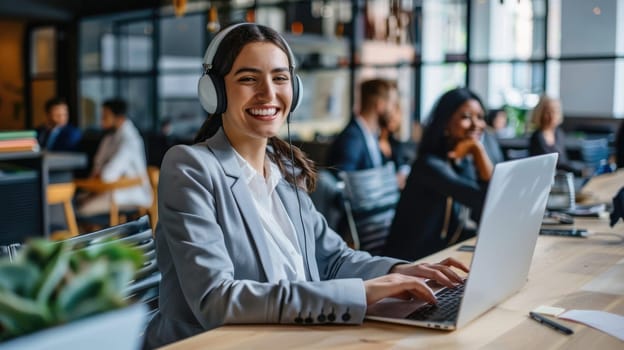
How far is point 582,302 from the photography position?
4.97 feet

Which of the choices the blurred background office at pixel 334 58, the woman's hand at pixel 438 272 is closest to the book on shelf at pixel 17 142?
the blurred background office at pixel 334 58

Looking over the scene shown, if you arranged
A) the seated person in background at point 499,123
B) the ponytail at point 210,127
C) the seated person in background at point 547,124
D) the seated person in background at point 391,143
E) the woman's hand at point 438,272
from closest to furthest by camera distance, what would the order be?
the woman's hand at point 438,272 → the ponytail at point 210,127 → the seated person in background at point 391,143 → the seated person in background at point 547,124 → the seated person in background at point 499,123

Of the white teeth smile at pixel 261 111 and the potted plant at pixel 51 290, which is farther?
the white teeth smile at pixel 261 111

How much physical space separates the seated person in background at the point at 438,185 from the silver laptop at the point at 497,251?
60.8 inches

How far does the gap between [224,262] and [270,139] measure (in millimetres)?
574

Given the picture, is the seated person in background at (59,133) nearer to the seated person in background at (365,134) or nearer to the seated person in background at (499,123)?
the seated person in background at (365,134)

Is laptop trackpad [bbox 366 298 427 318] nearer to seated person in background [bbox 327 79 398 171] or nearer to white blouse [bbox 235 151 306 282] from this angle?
white blouse [bbox 235 151 306 282]

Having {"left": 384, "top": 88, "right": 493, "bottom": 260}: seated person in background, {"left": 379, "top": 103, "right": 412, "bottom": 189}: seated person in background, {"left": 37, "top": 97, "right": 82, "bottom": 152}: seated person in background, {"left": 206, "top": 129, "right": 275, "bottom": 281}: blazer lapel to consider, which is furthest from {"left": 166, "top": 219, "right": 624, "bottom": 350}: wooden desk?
{"left": 37, "top": 97, "right": 82, "bottom": 152}: seated person in background

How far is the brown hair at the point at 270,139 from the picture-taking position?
64.5 inches

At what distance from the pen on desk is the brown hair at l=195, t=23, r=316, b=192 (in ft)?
2.23

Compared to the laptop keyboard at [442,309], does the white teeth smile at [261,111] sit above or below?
above

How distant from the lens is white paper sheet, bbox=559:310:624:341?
4.24 feet

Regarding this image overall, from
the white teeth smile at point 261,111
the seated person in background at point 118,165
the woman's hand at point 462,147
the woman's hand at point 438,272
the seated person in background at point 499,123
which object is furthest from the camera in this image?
the seated person in background at point 499,123

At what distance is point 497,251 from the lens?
4.23 feet
